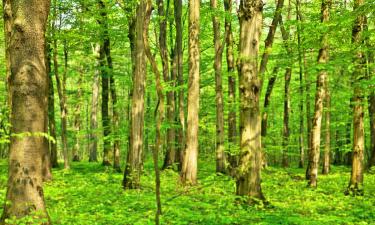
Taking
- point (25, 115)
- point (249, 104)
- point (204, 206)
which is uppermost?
point (249, 104)

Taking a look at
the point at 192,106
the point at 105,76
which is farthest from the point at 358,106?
the point at 105,76

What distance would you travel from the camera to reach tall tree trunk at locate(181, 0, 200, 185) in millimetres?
12527

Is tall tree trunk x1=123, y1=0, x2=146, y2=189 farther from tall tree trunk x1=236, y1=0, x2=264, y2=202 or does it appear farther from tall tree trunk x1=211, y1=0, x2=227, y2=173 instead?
tall tree trunk x1=211, y1=0, x2=227, y2=173

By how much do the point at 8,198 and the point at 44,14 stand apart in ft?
9.58

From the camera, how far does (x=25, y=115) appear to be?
18.0 feet

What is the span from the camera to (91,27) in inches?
688

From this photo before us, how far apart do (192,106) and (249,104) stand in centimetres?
432

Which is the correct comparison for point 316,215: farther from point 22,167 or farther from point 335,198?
point 22,167

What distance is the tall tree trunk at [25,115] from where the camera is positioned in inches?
214

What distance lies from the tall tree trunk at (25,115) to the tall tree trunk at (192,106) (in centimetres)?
729

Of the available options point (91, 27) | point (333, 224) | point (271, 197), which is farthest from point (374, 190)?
point (91, 27)

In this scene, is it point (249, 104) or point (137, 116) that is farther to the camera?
point (137, 116)

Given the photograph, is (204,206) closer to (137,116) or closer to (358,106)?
(137,116)

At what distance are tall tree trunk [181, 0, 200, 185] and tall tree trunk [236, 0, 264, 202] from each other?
406 cm
